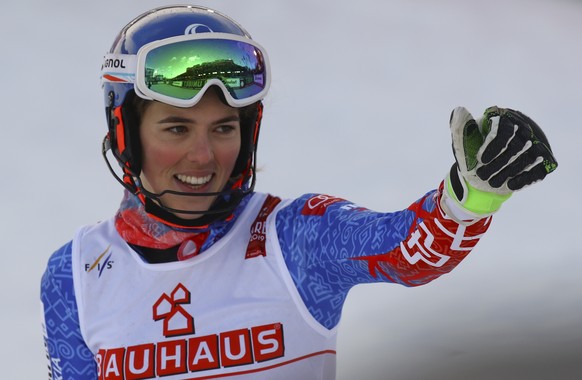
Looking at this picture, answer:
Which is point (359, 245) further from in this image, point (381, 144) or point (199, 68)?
point (381, 144)

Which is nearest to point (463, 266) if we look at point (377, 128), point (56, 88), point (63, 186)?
point (377, 128)

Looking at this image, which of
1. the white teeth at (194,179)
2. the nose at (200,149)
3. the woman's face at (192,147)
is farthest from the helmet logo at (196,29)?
the white teeth at (194,179)

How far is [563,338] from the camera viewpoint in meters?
3.90

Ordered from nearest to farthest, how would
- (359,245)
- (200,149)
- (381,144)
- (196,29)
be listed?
(359,245)
(200,149)
(196,29)
(381,144)

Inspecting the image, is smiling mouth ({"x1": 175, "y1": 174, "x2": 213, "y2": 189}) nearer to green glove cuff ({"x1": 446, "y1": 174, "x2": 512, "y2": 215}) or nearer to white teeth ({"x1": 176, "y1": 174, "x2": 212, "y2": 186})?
white teeth ({"x1": 176, "y1": 174, "x2": 212, "y2": 186})

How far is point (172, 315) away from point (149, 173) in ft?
1.42

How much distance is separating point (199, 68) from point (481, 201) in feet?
3.58

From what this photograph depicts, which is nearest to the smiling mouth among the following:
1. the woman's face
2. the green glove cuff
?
the woman's face

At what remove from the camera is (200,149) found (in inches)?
114

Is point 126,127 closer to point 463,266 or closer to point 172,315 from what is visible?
point 172,315

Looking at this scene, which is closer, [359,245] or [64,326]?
[359,245]

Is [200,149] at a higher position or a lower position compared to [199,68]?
lower

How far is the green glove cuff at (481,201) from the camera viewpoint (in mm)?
2193

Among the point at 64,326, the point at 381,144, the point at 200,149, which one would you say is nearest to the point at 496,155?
the point at 200,149
